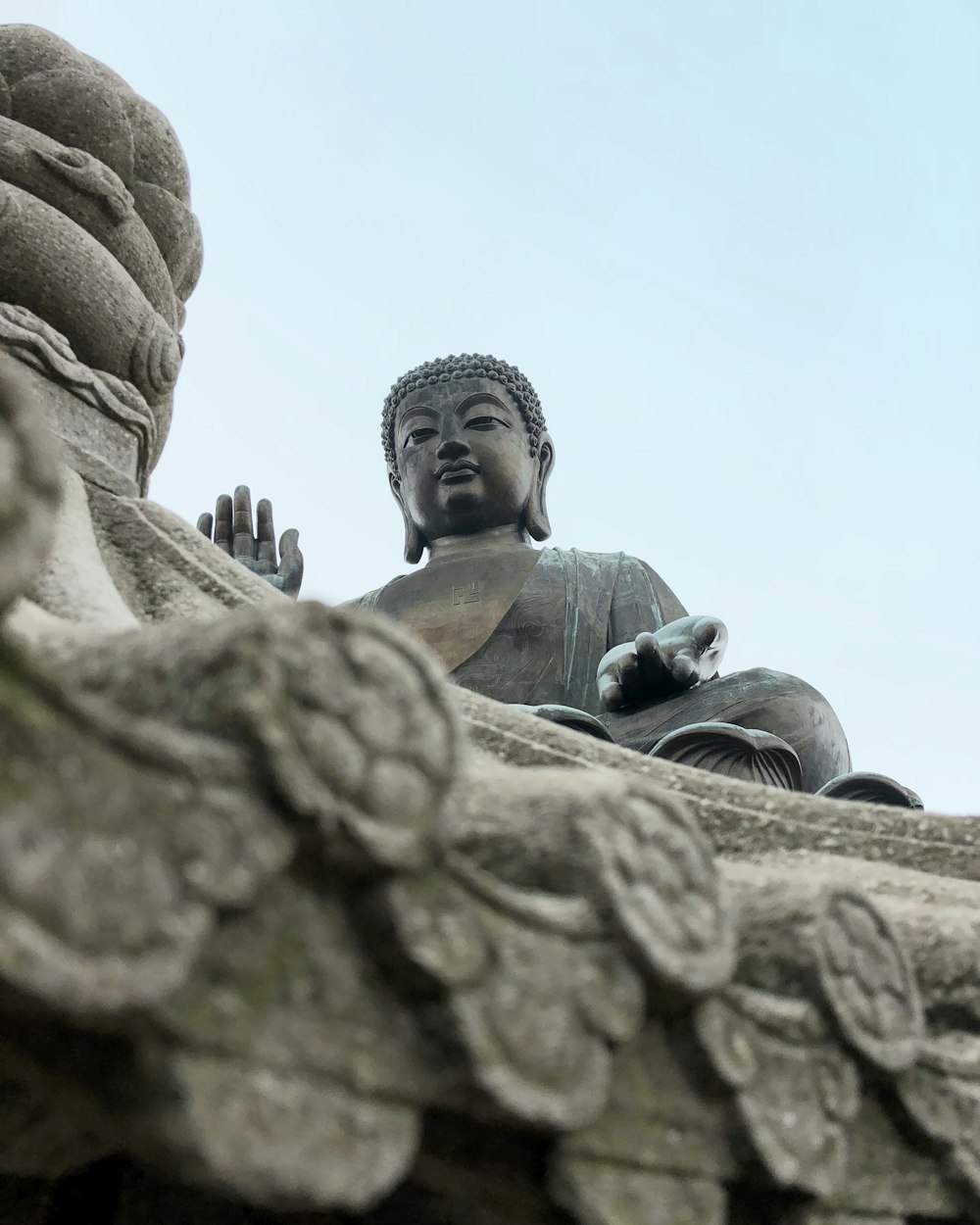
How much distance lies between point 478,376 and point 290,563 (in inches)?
49.7

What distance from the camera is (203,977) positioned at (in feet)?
2.81

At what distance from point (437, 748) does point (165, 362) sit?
1638mm

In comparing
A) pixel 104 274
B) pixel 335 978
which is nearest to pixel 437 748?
pixel 335 978

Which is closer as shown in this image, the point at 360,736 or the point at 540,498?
the point at 360,736

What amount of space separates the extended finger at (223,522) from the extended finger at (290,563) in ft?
0.69

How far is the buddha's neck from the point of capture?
5246 mm

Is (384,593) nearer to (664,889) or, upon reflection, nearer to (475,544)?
(475,544)

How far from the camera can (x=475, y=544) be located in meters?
5.31

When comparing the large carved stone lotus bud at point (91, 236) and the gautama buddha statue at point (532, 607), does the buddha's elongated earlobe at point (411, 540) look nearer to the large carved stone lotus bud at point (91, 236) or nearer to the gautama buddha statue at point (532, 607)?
the gautama buddha statue at point (532, 607)

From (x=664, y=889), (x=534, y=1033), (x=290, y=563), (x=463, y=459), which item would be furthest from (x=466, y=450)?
(x=534, y=1033)

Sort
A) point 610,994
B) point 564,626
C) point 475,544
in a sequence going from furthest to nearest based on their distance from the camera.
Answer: point 475,544
point 564,626
point 610,994

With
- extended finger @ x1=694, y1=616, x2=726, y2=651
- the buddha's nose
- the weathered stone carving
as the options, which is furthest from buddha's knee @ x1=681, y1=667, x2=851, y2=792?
the weathered stone carving

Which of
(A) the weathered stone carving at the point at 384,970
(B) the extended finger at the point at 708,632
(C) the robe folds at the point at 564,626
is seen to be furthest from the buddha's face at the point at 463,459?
(A) the weathered stone carving at the point at 384,970

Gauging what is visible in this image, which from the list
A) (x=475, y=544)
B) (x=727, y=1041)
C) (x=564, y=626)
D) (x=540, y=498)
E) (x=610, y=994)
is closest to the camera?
(x=610, y=994)
